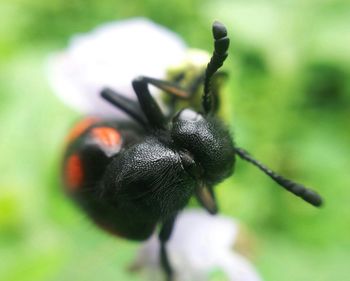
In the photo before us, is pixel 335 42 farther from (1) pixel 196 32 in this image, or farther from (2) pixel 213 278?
(2) pixel 213 278

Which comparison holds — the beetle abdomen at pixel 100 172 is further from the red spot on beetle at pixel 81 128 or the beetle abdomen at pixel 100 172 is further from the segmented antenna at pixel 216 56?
→ the segmented antenna at pixel 216 56

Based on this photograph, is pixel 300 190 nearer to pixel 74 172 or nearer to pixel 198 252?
pixel 198 252

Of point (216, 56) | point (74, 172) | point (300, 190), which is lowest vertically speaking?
point (74, 172)

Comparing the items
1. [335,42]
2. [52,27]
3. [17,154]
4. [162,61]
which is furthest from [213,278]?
[52,27]

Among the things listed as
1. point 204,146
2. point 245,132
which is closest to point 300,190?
point 204,146

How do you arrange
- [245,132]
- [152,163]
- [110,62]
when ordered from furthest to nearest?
[245,132] < [110,62] < [152,163]

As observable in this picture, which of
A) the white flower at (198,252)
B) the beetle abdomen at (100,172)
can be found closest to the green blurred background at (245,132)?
the white flower at (198,252)
